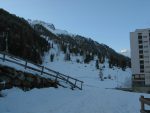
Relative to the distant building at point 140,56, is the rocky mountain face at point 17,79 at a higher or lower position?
lower

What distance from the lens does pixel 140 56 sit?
125 m

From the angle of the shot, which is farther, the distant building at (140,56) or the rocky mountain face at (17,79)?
the distant building at (140,56)

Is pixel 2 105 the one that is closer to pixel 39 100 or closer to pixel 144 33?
pixel 39 100

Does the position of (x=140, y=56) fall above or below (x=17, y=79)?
above

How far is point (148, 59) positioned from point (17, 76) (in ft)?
→ 362

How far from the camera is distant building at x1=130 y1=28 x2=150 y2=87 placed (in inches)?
4742

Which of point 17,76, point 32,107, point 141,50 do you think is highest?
point 141,50

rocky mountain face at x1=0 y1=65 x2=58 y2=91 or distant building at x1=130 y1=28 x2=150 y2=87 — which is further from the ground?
distant building at x1=130 y1=28 x2=150 y2=87

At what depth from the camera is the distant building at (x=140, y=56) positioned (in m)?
120

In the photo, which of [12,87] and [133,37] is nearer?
[12,87]

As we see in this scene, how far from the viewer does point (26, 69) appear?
20.0 metres

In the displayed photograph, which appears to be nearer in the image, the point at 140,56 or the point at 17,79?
the point at 17,79

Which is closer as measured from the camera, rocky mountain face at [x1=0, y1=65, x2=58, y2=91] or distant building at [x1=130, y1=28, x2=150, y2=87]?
rocky mountain face at [x1=0, y1=65, x2=58, y2=91]

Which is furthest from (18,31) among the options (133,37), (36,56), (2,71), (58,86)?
(2,71)
